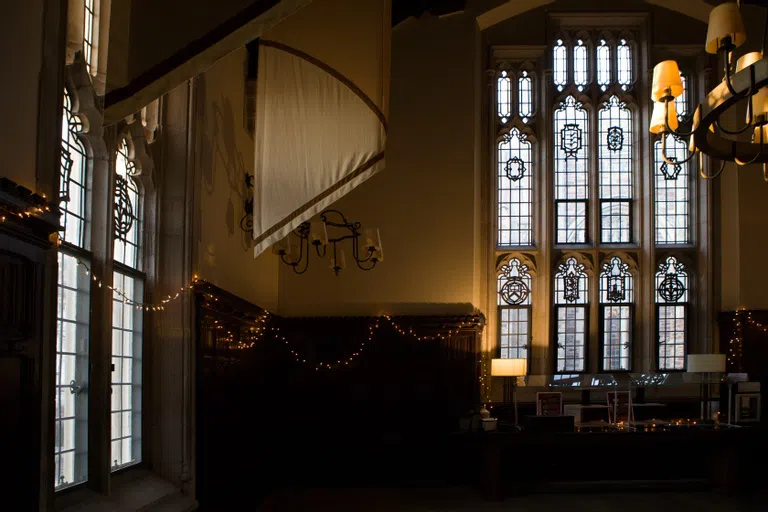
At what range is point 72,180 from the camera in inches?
185

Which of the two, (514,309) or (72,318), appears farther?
(514,309)

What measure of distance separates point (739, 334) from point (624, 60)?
3.84 meters

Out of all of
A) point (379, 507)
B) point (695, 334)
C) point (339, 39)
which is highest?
point (339, 39)

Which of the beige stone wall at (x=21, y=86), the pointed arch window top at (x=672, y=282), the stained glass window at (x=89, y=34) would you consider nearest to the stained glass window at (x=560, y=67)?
the pointed arch window top at (x=672, y=282)

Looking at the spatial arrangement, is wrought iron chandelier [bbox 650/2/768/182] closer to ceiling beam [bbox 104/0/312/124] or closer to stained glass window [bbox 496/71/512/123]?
ceiling beam [bbox 104/0/312/124]

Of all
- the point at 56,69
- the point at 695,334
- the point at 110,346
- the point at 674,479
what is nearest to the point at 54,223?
the point at 56,69

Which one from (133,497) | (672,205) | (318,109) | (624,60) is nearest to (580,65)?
(624,60)

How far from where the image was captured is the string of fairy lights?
415 inches

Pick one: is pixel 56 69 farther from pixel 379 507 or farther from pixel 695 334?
pixel 695 334

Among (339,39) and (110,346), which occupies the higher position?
(339,39)

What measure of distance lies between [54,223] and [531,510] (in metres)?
6.21

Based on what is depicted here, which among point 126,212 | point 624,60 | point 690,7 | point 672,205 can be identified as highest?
point 690,7

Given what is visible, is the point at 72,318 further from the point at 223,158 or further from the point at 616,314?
the point at 616,314

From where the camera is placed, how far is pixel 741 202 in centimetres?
1072
